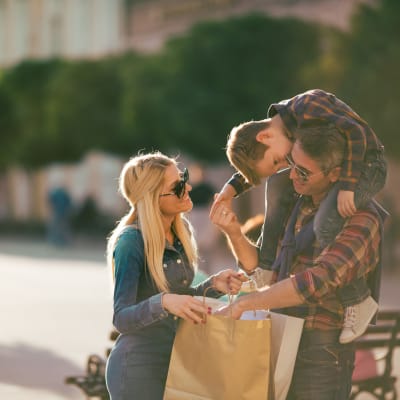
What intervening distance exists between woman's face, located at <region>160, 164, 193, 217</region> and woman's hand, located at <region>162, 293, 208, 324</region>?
1.75 ft

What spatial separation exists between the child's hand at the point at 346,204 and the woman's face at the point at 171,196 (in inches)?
30.6

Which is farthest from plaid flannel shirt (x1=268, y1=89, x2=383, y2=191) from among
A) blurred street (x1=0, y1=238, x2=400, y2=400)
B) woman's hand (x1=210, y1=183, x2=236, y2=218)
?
blurred street (x1=0, y1=238, x2=400, y2=400)

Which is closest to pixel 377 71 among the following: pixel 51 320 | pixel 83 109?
pixel 51 320

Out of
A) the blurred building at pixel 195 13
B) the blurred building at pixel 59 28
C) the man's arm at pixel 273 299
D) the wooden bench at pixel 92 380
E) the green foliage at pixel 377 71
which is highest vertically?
Answer: the blurred building at pixel 59 28

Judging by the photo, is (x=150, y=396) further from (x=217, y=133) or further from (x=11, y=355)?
(x=217, y=133)

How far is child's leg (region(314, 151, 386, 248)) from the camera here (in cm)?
353

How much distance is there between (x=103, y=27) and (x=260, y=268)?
3918 cm

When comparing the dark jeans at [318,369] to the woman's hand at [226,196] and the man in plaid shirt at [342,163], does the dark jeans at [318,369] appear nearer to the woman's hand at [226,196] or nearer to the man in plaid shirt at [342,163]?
the man in plaid shirt at [342,163]

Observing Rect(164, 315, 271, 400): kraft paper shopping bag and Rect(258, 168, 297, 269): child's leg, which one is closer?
Rect(164, 315, 271, 400): kraft paper shopping bag

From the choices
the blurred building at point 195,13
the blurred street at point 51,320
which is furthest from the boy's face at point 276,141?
the blurred building at point 195,13

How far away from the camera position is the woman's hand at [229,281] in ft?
12.5

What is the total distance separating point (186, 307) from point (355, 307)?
54cm

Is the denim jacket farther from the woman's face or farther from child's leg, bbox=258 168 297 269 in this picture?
child's leg, bbox=258 168 297 269

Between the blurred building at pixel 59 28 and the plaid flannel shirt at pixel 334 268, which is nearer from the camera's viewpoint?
the plaid flannel shirt at pixel 334 268
